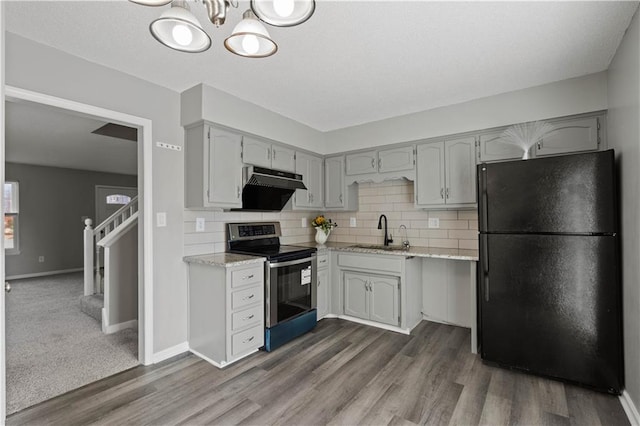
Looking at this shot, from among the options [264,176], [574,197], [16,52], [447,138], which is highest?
[16,52]

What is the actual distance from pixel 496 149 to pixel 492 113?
1.14 feet

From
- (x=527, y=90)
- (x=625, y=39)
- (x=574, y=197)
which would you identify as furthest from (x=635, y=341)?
(x=527, y=90)

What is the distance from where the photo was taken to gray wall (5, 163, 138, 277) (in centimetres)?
652

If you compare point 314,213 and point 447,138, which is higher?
point 447,138

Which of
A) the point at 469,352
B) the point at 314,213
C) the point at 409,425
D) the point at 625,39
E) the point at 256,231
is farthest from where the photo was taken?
the point at 314,213

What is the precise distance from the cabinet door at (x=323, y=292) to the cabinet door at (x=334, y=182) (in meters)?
0.93

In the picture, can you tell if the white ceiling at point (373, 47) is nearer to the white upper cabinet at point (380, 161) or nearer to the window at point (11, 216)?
the white upper cabinet at point (380, 161)

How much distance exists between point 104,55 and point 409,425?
323 centimetres

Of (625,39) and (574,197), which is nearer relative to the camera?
(625,39)

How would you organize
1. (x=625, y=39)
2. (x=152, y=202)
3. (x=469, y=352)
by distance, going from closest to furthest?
(x=625, y=39)
(x=152, y=202)
(x=469, y=352)

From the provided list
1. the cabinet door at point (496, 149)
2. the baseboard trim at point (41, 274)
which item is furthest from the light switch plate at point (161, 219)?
the baseboard trim at point (41, 274)

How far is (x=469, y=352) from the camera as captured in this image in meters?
2.85

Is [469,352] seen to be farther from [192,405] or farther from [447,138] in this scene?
[192,405]

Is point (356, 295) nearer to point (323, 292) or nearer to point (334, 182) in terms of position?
point (323, 292)
